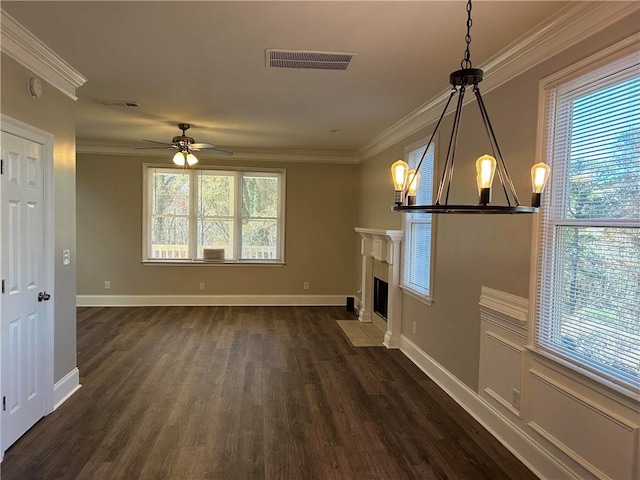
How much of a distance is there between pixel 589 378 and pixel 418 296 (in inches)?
91.8

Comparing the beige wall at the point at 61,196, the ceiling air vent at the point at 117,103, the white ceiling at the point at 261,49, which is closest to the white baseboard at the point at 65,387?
the beige wall at the point at 61,196

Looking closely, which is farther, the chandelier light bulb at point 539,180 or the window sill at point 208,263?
the window sill at point 208,263

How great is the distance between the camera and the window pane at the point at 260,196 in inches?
283

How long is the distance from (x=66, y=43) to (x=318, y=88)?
6.34ft

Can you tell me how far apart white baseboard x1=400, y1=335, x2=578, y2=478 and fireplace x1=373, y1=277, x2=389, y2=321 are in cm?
126

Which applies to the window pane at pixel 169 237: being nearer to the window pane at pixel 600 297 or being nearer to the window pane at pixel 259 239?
the window pane at pixel 259 239

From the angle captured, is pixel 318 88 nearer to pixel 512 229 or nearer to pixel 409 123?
pixel 409 123

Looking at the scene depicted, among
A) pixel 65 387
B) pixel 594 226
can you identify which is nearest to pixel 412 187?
pixel 594 226

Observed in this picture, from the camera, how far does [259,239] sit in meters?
7.27

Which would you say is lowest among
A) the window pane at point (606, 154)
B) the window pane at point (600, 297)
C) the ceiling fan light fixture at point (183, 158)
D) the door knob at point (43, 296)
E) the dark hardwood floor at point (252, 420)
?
the dark hardwood floor at point (252, 420)

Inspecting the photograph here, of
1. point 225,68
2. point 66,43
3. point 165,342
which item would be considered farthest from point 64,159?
point 165,342

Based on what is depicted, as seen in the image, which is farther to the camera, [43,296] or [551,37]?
[43,296]

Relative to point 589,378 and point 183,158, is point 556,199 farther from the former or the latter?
point 183,158

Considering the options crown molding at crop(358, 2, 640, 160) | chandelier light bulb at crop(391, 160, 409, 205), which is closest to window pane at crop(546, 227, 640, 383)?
crown molding at crop(358, 2, 640, 160)
